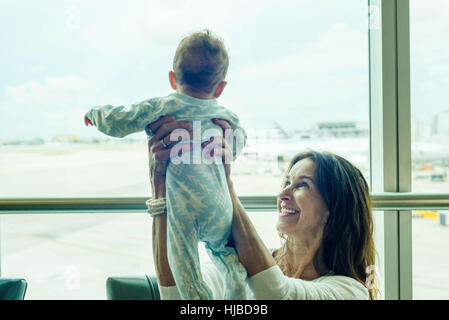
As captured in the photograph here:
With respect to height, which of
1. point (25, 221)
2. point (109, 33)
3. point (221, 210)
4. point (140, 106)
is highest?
point (109, 33)

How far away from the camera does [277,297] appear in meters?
0.87

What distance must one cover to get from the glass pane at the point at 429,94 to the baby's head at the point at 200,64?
0.94 metres

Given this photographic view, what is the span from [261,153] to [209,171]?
62 cm

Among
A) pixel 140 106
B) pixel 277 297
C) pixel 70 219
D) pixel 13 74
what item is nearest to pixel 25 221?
pixel 70 219

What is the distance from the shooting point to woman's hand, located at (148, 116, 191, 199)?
878 millimetres

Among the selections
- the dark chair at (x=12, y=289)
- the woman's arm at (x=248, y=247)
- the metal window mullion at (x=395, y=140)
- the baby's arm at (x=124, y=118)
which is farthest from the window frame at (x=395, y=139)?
the dark chair at (x=12, y=289)

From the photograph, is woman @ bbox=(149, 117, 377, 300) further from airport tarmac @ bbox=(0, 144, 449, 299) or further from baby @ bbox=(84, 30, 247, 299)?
airport tarmac @ bbox=(0, 144, 449, 299)

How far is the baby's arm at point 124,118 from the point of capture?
0.87 meters

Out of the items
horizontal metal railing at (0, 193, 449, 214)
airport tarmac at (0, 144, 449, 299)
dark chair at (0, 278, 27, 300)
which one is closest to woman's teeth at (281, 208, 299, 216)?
horizontal metal railing at (0, 193, 449, 214)

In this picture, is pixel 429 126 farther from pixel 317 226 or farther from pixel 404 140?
pixel 317 226

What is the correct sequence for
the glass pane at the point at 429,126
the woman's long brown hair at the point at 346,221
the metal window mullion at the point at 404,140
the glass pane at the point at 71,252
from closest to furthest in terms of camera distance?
1. the woman's long brown hair at the point at 346,221
2. the metal window mullion at the point at 404,140
3. the glass pane at the point at 429,126
4. the glass pane at the point at 71,252

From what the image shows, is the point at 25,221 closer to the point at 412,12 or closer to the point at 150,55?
the point at 150,55

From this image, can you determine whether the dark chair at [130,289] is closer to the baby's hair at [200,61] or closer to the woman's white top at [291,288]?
the woman's white top at [291,288]

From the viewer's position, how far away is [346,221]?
3.32 ft
